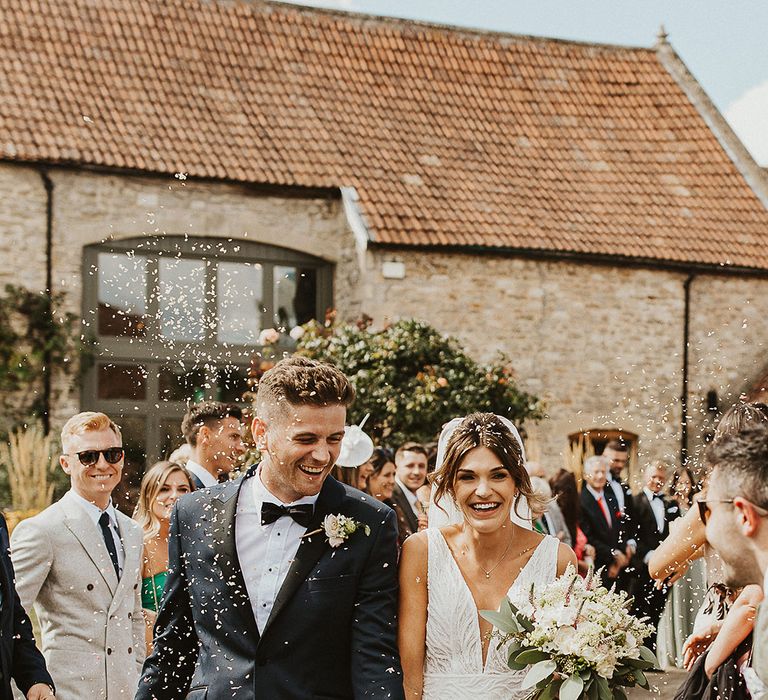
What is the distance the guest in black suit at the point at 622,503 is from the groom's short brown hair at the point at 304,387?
758 cm

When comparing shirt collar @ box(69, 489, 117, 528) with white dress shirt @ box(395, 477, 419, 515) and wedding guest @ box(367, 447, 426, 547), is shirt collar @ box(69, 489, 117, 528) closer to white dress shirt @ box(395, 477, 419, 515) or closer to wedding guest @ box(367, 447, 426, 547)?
wedding guest @ box(367, 447, 426, 547)

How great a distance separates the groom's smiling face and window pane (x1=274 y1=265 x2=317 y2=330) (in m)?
14.2

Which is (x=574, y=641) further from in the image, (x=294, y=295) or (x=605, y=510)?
(x=294, y=295)

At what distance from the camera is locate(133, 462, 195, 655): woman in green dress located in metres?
6.44

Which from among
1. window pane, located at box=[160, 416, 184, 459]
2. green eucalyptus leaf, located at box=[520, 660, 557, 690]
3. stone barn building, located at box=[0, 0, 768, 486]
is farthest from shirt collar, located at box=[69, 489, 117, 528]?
window pane, located at box=[160, 416, 184, 459]

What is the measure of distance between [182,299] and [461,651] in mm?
15364

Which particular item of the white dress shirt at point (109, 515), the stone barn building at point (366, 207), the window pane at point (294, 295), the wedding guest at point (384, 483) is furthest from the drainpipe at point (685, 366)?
the white dress shirt at point (109, 515)

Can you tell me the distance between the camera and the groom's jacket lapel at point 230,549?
3729 millimetres

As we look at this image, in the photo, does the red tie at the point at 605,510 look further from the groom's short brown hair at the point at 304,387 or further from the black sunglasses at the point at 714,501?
the black sunglasses at the point at 714,501

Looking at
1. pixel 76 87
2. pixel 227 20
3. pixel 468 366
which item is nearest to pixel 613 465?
A: pixel 468 366

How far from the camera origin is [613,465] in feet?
37.2

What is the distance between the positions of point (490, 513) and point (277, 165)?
45.9 ft

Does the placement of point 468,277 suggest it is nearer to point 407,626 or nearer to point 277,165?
point 277,165

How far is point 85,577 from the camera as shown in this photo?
521 cm
